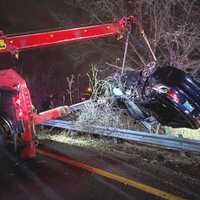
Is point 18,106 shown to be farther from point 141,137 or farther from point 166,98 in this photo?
point 166,98

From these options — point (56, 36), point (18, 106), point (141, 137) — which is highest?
point (56, 36)

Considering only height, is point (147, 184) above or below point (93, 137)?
below

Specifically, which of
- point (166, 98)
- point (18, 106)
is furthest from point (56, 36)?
point (166, 98)

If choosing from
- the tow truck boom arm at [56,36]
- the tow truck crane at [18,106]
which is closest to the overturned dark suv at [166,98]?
the tow truck boom arm at [56,36]

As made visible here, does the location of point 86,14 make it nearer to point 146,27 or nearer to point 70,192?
point 146,27

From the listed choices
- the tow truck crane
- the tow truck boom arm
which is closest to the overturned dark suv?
the tow truck boom arm

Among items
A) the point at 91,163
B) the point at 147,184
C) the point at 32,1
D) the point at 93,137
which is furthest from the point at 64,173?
the point at 32,1

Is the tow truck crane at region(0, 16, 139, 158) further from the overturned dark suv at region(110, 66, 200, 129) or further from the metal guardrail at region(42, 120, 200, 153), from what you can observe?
the overturned dark suv at region(110, 66, 200, 129)

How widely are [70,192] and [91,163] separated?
1.56 m

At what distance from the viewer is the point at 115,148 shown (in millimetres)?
9016

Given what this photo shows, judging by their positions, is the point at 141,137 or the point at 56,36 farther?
the point at 56,36

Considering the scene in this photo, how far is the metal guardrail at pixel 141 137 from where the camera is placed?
7504 mm

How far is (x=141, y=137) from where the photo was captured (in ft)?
28.5

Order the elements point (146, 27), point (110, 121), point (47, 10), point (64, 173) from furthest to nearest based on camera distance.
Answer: point (47, 10)
point (146, 27)
point (110, 121)
point (64, 173)
